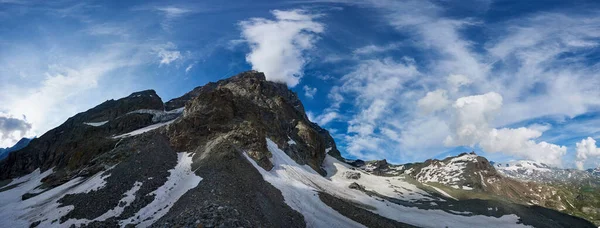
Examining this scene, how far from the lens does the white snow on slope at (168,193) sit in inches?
1433

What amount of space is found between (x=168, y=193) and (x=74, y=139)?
9662 cm

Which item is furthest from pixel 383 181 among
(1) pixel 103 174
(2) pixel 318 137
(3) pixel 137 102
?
(3) pixel 137 102

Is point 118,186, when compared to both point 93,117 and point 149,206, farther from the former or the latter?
point 93,117

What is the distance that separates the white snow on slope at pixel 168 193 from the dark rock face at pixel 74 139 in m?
33.8

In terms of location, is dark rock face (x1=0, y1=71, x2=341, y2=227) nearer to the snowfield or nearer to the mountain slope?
the mountain slope

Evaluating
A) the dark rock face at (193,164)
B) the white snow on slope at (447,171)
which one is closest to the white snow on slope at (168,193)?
the dark rock face at (193,164)

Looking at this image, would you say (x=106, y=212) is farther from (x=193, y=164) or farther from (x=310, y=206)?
(x=310, y=206)

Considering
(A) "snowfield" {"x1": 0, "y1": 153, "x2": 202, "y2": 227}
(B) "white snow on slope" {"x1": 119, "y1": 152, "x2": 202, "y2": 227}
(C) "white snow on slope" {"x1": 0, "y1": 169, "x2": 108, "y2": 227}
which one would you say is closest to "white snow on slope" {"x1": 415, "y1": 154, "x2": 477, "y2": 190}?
(B) "white snow on slope" {"x1": 119, "y1": 152, "x2": 202, "y2": 227}

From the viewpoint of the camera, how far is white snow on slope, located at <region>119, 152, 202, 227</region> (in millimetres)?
36406

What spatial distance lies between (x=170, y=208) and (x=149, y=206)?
4004 mm

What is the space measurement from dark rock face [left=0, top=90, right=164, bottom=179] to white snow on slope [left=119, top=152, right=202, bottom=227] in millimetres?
33759

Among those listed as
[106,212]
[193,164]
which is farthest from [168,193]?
[193,164]

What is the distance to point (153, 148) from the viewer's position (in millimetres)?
61031

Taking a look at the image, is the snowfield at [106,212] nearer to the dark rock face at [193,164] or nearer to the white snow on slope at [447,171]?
the dark rock face at [193,164]
